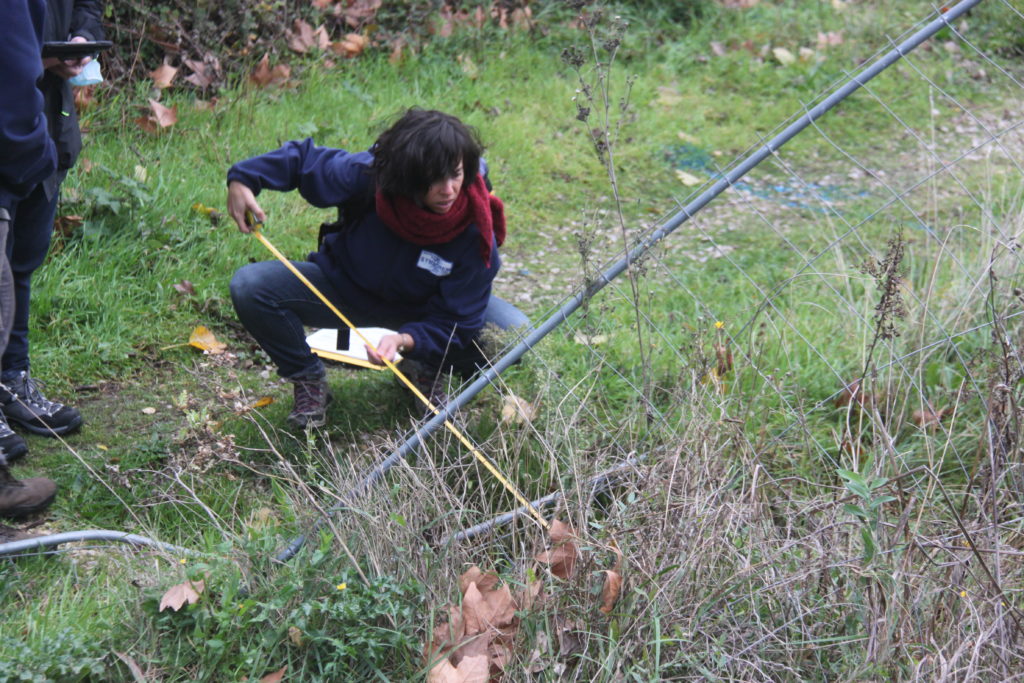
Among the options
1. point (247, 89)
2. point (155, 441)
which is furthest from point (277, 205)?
point (155, 441)

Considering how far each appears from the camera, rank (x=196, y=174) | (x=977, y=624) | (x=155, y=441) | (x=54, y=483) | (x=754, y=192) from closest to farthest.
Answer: (x=977, y=624) < (x=54, y=483) < (x=155, y=441) < (x=196, y=174) < (x=754, y=192)

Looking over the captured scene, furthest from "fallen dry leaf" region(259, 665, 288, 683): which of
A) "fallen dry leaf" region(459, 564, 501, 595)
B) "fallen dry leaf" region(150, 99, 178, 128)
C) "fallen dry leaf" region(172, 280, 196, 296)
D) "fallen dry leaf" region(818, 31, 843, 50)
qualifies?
"fallen dry leaf" region(818, 31, 843, 50)

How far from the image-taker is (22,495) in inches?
115

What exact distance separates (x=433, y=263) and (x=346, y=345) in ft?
1.53

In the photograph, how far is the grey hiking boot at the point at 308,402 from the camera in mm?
3426

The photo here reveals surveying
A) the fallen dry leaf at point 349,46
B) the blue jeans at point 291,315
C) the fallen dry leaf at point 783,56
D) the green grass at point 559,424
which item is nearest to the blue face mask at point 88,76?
the blue jeans at point 291,315

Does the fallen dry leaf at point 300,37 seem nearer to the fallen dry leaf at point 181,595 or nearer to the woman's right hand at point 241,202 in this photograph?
the woman's right hand at point 241,202

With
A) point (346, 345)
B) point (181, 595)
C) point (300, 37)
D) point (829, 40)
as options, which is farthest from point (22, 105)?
point (829, 40)

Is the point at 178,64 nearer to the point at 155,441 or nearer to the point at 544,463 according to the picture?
the point at 155,441

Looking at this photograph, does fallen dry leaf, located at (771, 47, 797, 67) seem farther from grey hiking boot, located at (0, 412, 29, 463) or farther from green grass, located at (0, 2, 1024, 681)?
grey hiking boot, located at (0, 412, 29, 463)

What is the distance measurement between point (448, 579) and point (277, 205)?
2903 millimetres

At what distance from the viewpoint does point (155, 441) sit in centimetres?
332

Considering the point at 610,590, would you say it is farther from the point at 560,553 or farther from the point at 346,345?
the point at 346,345

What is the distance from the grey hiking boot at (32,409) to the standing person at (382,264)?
26.9 inches
